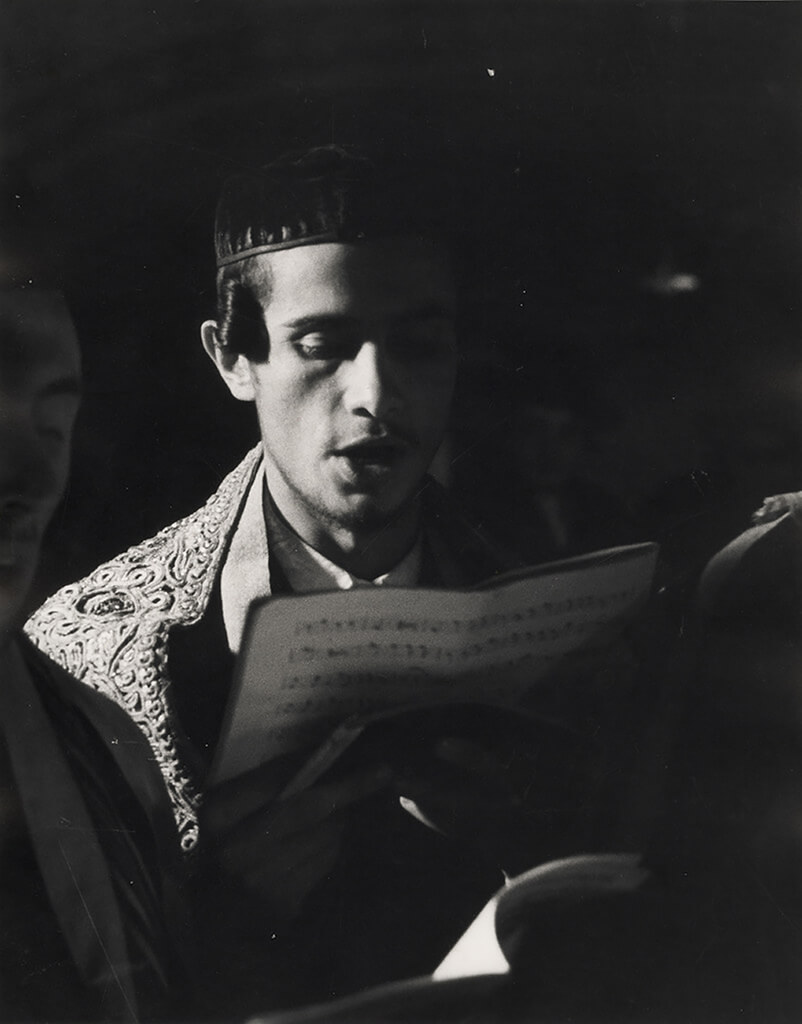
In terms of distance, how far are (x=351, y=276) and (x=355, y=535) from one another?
382mm

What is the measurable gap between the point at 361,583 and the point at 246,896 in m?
0.49

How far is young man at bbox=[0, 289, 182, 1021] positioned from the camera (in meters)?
1.62

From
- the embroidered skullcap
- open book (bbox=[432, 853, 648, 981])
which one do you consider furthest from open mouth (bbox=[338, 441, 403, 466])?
open book (bbox=[432, 853, 648, 981])

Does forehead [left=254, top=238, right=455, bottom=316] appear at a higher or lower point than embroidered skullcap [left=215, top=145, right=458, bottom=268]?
lower

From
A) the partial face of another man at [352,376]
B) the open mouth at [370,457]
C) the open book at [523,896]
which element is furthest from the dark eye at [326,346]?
the open book at [523,896]

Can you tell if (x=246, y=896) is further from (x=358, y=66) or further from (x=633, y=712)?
(x=358, y=66)

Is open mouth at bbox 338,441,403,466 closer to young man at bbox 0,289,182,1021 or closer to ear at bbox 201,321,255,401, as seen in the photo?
ear at bbox 201,321,255,401

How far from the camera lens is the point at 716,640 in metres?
1.66

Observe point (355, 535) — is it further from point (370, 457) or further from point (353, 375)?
point (353, 375)

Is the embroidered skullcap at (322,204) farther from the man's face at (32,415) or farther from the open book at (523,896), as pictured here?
the open book at (523,896)

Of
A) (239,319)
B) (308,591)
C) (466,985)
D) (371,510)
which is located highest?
(239,319)

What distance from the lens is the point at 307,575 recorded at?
1633mm

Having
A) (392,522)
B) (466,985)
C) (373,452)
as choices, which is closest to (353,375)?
(373,452)

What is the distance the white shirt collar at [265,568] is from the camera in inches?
63.9
